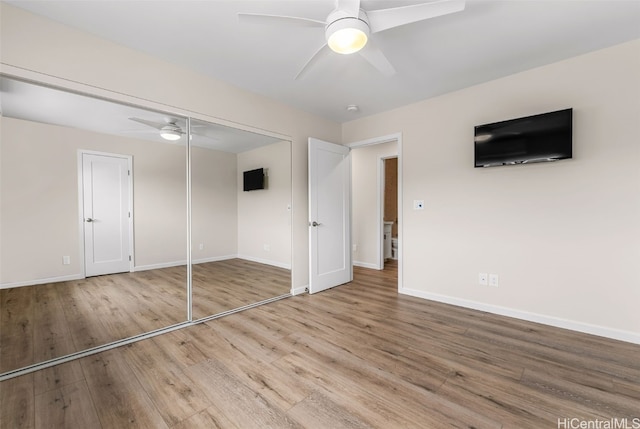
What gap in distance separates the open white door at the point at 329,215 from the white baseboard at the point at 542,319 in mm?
1228

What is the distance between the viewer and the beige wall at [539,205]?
2244 mm

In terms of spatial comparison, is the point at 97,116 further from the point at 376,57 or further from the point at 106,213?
the point at 376,57

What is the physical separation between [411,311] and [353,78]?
8.85 ft

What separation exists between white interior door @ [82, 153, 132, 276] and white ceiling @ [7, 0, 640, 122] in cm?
247

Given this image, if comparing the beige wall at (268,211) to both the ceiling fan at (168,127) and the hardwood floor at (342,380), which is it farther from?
the hardwood floor at (342,380)

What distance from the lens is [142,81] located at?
Answer: 232 cm

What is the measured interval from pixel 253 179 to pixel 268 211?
659mm

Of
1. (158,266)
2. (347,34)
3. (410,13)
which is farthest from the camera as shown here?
(158,266)

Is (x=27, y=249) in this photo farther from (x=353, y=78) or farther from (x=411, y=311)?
(x=411, y=311)

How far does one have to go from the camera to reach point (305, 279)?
369 cm

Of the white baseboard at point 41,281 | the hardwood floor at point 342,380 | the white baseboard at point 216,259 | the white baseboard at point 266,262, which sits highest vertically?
the white baseboard at point 216,259

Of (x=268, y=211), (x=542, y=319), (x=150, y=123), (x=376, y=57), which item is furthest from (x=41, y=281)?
(x=542, y=319)

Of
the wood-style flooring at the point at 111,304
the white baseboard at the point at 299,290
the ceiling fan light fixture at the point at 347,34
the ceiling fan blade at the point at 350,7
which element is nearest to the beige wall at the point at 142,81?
the white baseboard at the point at 299,290

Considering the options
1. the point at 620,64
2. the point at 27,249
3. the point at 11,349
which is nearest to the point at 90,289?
the point at 27,249
